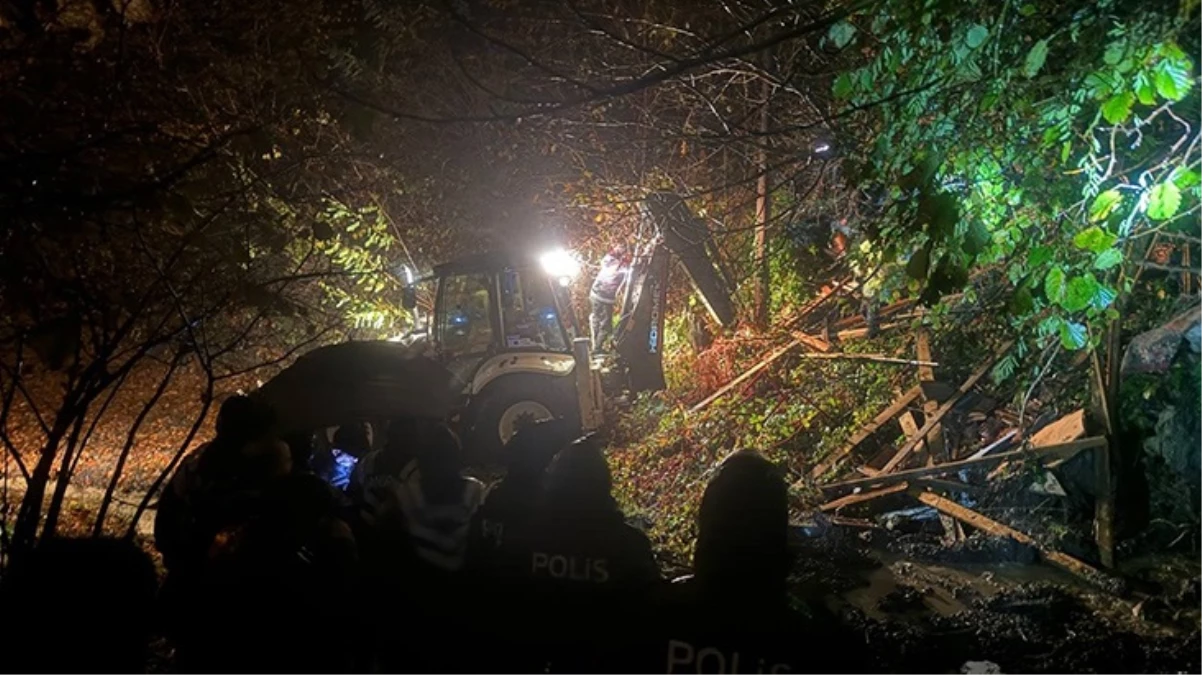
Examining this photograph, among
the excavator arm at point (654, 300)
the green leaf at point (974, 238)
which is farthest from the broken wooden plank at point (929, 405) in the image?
the green leaf at point (974, 238)

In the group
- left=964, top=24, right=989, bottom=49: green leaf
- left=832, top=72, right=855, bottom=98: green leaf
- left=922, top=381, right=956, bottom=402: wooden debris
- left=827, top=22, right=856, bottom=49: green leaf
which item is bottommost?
left=922, top=381, right=956, bottom=402: wooden debris

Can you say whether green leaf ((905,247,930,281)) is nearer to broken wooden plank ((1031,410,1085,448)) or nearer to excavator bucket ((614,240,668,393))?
broken wooden plank ((1031,410,1085,448))

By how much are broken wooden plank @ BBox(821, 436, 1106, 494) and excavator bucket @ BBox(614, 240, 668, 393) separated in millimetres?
4693

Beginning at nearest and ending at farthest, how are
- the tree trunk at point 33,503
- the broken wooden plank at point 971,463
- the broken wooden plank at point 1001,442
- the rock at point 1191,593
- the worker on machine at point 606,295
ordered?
1. the tree trunk at point 33,503
2. the rock at point 1191,593
3. the broken wooden plank at point 971,463
4. the broken wooden plank at point 1001,442
5. the worker on machine at point 606,295

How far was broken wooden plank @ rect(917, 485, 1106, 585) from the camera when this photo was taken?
19.0 feet

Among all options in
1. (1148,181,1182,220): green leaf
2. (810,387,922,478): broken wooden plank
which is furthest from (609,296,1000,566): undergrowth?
(1148,181,1182,220): green leaf

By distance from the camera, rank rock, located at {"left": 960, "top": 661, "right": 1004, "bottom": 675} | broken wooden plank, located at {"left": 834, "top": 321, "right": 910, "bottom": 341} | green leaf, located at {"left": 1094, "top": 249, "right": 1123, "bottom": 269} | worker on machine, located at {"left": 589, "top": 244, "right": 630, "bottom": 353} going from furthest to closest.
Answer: worker on machine, located at {"left": 589, "top": 244, "right": 630, "bottom": 353} < broken wooden plank, located at {"left": 834, "top": 321, "right": 910, "bottom": 341} < rock, located at {"left": 960, "top": 661, "right": 1004, "bottom": 675} < green leaf, located at {"left": 1094, "top": 249, "right": 1123, "bottom": 269}

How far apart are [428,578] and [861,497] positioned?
5.37 m

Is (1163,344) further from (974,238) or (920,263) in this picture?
(920,263)

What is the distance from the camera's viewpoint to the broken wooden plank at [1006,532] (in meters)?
5.79

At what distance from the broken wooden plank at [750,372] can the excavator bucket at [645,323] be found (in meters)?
1.60

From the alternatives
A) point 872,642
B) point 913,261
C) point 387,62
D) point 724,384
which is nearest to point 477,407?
point 724,384

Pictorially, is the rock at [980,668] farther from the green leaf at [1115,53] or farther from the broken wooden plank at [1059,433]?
the green leaf at [1115,53]

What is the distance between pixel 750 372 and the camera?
10.5m
